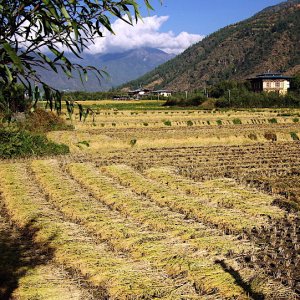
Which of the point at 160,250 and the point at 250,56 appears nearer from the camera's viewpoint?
the point at 160,250

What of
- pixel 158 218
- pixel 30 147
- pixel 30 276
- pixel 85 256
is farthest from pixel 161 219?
pixel 30 147

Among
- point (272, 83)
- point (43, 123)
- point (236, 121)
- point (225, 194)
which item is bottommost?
point (225, 194)

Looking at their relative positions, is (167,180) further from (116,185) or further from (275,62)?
(275,62)

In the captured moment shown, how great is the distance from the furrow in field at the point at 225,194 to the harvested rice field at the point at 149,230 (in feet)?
0.11

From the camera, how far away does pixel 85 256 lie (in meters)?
7.69

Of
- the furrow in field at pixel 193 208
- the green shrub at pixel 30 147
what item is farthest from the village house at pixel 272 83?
the furrow in field at pixel 193 208

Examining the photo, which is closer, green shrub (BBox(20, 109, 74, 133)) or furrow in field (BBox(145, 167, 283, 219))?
furrow in field (BBox(145, 167, 283, 219))

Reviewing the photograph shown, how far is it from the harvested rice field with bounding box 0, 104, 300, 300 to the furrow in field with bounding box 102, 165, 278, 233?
3 cm

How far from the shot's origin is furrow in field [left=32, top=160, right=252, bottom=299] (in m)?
6.59

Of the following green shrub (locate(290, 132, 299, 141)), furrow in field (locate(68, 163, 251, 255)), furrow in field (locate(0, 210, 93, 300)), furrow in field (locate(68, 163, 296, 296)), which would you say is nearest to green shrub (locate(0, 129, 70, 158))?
furrow in field (locate(68, 163, 296, 296))

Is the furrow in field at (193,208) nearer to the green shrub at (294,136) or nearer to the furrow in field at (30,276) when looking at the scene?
the furrow in field at (30,276)

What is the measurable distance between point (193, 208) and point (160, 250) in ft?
10.3

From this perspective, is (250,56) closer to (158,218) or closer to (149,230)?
(158,218)

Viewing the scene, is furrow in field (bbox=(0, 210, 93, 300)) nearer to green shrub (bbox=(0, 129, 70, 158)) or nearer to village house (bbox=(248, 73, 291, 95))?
green shrub (bbox=(0, 129, 70, 158))
